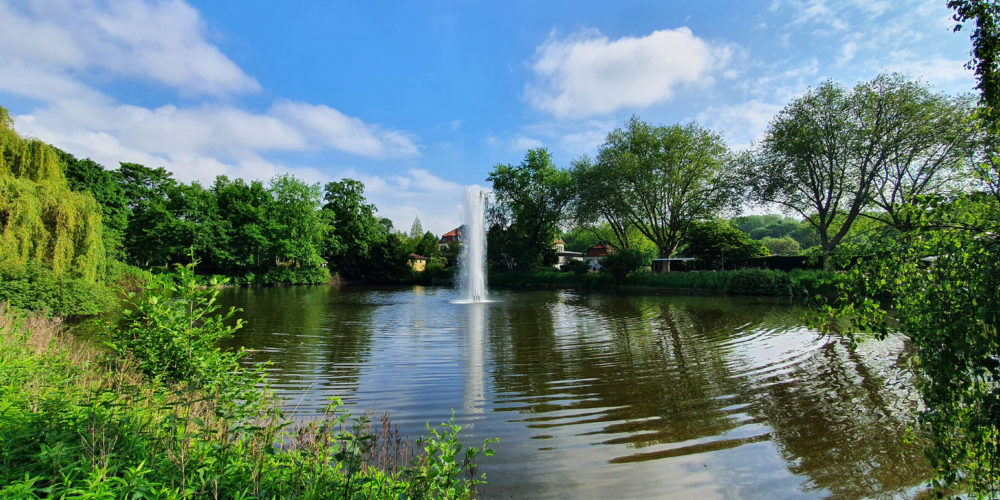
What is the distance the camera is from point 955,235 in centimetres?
262

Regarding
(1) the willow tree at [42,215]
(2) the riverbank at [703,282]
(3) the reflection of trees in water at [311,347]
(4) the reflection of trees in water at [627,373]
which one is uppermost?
(1) the willow tree at [42,215]

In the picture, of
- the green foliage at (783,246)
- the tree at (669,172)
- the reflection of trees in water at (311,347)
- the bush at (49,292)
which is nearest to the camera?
the reflection of trees in water at (311,347)

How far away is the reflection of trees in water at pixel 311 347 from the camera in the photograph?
771cm

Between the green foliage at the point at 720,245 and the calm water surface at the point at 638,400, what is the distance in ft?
114

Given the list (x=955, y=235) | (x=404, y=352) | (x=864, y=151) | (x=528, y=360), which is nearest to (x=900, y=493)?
(x=955, y=235)

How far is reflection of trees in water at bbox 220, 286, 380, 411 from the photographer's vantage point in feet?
25.3

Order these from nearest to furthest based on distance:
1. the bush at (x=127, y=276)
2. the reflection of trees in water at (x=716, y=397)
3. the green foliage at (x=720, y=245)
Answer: the reflection of trees in water at (x=716, y=397)
the bush at (x=127, y=276)
the green foliage at (x=720, y=245)

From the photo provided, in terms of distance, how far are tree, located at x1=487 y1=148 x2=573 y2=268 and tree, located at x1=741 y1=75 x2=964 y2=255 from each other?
2144 cm

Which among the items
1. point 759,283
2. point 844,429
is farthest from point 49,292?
point 759,283

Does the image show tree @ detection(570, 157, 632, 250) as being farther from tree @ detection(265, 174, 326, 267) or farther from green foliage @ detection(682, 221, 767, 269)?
tree @ detection(265, 174, 326, 267)

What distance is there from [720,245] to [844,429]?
150 ft

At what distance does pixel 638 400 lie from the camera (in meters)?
6.89

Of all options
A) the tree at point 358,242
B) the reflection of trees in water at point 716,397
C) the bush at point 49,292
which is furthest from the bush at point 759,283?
the tree at point 358,242

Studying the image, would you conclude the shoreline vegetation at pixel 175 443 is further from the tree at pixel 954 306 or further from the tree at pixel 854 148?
the tree at pixel 854 148
